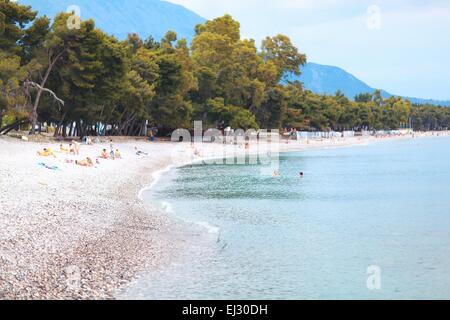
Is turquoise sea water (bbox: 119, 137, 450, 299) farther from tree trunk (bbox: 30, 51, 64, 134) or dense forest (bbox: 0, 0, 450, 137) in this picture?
dense forest (bbox: 0, 0, 450, 137)

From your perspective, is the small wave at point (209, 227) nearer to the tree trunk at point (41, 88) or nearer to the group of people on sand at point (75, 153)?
the group of people on sand at point (75, 153)

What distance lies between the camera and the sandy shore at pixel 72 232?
14.1 metres

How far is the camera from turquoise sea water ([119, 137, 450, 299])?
1595 cm

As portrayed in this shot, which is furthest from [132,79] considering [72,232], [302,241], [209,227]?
[72,232]

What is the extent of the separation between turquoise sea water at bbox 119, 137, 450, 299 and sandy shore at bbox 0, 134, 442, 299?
3.64 ft

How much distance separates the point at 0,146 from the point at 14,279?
32.1m

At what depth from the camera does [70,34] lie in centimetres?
5572

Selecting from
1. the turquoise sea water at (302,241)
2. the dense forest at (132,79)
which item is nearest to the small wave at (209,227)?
the turquoise sea water at (302,241)

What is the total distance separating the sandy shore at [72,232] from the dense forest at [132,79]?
17.3 meters

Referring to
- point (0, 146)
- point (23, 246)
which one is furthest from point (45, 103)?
point (23, 246)

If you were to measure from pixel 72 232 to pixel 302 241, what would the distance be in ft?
28.3

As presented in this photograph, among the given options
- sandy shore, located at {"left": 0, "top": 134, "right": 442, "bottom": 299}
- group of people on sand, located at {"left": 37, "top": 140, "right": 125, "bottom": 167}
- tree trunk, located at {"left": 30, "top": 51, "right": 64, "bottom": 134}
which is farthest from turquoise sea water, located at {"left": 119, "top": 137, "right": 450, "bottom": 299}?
tree trunk, located at {"left": 30, "top": 51, "right": 64, "bottom": 134}

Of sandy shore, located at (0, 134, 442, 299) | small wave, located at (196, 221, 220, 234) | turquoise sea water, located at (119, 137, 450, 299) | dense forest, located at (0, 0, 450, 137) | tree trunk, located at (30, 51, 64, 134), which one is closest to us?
sandy shore, located at (0, 134, 442, 299)
